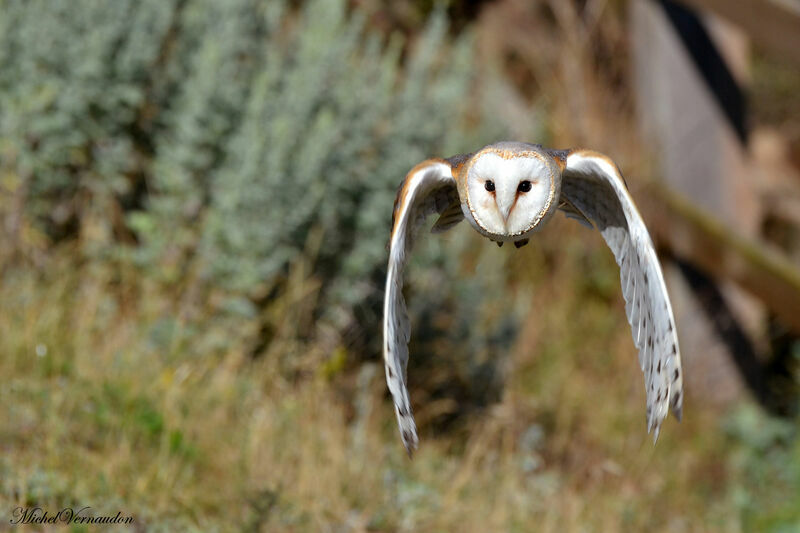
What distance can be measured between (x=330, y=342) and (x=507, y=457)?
3.04ft

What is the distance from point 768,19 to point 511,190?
2.98m

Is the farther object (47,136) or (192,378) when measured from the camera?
(47,136)

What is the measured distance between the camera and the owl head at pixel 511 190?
2184mm

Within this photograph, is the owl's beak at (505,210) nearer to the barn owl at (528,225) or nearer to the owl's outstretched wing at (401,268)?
the barn owl at (528,225)

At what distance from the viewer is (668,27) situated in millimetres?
5758

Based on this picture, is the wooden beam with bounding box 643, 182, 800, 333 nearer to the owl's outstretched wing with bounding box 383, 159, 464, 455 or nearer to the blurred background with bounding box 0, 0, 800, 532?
the blurred background with bounding box 0, 0, 800, 532

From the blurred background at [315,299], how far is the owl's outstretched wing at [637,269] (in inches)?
56.8

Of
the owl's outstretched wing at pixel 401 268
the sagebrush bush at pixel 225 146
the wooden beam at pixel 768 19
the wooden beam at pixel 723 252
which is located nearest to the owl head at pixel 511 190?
the owl's outstretched wing at pixel 401 268

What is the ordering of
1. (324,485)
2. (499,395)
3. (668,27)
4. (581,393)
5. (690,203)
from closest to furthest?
(324,485), (499,395), (581,393), (690,203), (668,27)

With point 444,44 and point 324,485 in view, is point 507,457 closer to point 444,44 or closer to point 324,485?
point 324,485

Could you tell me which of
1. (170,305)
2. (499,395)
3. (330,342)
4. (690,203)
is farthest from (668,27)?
(170,305)

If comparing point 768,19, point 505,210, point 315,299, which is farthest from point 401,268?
point 768,19

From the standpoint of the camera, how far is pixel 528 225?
2.20 m

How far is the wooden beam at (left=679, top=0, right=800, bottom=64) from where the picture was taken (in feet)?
14.6
